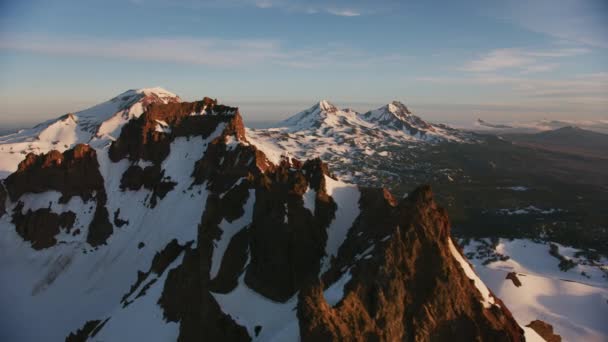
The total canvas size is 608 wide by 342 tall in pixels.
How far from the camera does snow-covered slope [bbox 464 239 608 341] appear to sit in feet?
223

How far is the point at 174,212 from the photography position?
7806cm

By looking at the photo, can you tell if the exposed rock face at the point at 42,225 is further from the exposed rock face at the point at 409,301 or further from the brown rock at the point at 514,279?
the brown rock at the point at 514,279

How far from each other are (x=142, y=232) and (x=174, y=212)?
9859 mm

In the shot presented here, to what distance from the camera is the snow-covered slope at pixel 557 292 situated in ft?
223

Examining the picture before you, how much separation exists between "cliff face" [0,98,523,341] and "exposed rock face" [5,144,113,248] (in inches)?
12.8

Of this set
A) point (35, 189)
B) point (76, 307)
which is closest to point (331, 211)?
point (76, 307)

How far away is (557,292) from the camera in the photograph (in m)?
79.9

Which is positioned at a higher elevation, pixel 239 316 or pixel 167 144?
pixel 167 144

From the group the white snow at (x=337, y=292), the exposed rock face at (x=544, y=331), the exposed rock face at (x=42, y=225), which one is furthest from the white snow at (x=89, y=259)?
the exposed rock face at (x=544, y=331)

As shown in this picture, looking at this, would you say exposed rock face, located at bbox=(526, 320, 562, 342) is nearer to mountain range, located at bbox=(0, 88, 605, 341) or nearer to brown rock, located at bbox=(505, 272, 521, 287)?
mountain range, located at bbox=(0, 88, 605, 341)

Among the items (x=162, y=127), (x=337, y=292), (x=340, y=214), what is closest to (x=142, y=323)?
(x=340, y=214)

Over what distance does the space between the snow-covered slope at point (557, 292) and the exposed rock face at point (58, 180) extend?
96.8 m

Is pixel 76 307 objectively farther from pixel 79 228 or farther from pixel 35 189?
pixel 35 189

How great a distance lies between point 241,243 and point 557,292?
74.0 m
